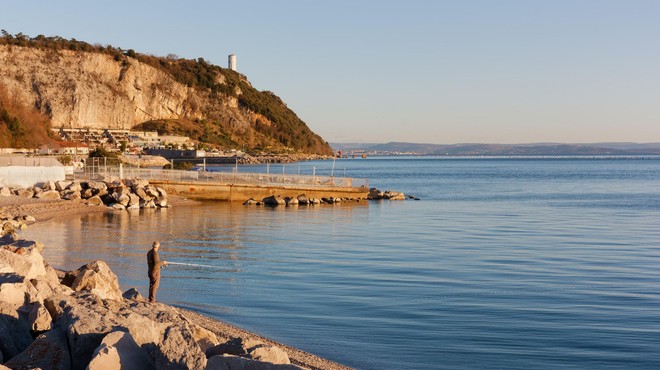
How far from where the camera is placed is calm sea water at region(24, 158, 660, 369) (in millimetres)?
13305

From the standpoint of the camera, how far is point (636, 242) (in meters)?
29.0

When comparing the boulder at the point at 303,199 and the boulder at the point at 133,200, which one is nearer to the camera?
the boulder at the point at 133,200

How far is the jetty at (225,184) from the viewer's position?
4819cm

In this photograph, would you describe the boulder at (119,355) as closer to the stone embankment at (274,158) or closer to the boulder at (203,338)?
the boulder at (203,338)

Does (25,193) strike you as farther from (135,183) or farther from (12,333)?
(12,333)

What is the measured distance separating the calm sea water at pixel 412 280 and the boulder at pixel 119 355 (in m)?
5.22

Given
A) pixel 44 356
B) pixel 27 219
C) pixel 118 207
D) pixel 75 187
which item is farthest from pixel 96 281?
pixel 75 187

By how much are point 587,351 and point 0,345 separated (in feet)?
29.9

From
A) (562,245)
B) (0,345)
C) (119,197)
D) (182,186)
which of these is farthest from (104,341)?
(182,186)

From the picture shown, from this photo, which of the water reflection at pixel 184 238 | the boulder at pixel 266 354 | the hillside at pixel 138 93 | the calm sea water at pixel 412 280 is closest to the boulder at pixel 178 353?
the boulder at pixel 266 354

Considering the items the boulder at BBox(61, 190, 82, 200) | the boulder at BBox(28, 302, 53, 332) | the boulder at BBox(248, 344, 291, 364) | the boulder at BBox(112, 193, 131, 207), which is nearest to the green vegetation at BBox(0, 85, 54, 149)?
the boulder at BBox(61, 190, 82, 200)

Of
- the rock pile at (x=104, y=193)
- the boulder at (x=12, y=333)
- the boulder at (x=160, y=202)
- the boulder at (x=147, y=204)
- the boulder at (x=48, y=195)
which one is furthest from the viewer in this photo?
the boulder at (x=160, y=202)

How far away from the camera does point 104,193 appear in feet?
140

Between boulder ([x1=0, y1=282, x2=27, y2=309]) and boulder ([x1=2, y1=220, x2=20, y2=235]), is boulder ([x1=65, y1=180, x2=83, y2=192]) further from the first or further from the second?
boulder ([x1=0, y1=282, x2=27, y2=309])
